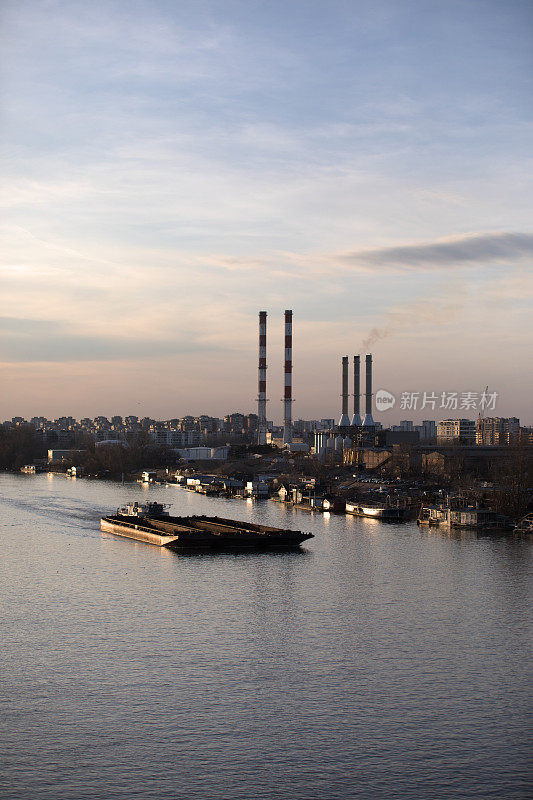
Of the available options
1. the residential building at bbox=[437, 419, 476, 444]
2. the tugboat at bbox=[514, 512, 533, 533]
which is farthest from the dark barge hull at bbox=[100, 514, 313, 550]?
the residential building at bbox=[437, 419, 476, 444]

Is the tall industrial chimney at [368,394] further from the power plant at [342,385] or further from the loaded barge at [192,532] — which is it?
the loaded barge at [192,532]

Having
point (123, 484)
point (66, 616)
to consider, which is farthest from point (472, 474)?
point (66, 616)

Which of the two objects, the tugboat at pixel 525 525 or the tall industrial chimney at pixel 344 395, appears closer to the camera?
the tugboat at pixel 525 525

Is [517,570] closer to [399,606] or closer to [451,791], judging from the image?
[399,606]

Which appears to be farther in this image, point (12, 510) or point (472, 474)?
point (472, 474)

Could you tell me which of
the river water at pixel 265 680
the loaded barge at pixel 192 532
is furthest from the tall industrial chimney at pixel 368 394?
the river water at pixel 265 680

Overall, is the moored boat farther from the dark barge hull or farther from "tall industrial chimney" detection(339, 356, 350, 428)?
"tall industrial chimney" detection(339, 356, 350, 428)

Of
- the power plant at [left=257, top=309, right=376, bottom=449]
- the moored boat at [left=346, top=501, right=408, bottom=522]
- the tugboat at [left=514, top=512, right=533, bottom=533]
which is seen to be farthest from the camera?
the power plant at [left=257, top=309, right=376, bottom=449]
